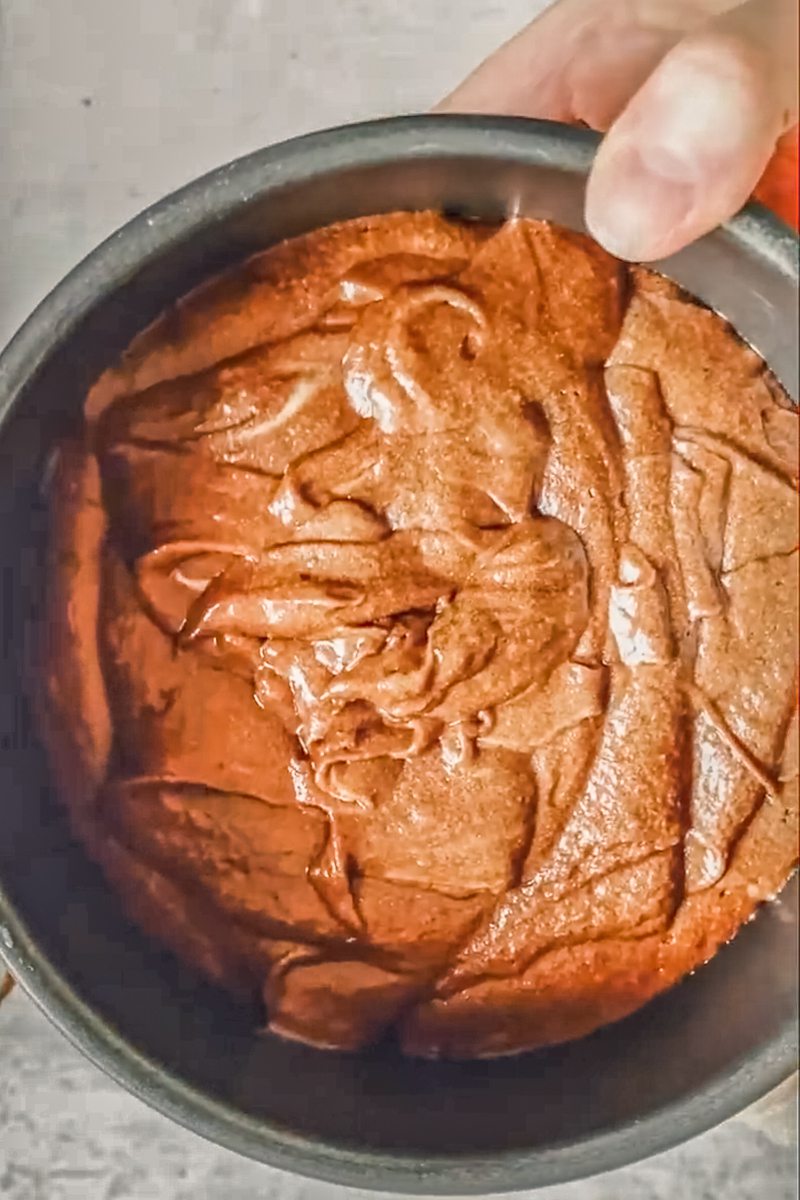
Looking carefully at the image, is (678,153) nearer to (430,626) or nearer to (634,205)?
(634,205)

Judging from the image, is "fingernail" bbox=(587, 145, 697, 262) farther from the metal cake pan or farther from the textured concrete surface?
the textured concrete surface

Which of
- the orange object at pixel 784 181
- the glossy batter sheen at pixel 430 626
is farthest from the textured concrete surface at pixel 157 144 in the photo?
the glossy batter sheen at pixel 430 626

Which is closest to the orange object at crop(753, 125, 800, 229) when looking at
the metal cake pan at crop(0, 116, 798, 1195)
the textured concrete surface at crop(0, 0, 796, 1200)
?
the metal cake pan at crop(0, 116, 798, 1195)

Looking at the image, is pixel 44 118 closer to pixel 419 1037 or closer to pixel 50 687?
pixel 50 687

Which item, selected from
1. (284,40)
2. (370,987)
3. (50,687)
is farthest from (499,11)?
(370,987)

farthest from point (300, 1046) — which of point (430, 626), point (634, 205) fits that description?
point (634, 205)

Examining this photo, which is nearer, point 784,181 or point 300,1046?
point 300,1046
